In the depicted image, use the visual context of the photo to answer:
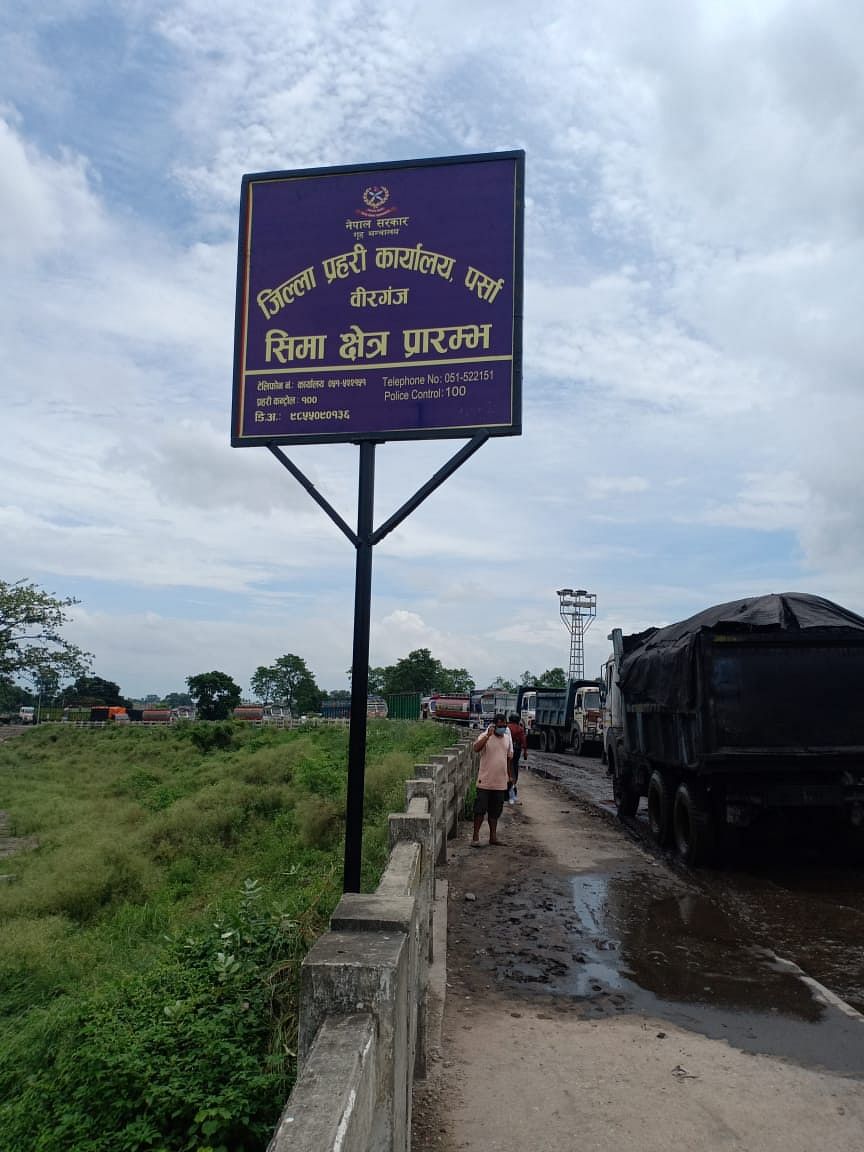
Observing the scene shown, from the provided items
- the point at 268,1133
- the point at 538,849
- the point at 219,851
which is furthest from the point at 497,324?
the point at 219,851

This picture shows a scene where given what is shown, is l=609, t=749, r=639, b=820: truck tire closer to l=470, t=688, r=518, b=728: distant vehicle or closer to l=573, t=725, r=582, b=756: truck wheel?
l=573, t=725, r=582, b=756: truck wheel

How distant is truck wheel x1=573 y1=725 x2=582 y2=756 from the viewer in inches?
1276

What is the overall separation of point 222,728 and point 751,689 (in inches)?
1567

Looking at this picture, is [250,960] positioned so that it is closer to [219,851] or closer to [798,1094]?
[798,1094]

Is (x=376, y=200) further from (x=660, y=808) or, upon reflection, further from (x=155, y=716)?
(x=155, y=716)

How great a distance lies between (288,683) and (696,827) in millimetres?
142796

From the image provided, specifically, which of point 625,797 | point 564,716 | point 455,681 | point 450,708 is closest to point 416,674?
point 455,681

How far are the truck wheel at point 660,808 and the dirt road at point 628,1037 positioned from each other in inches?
102

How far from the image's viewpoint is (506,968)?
262 inches

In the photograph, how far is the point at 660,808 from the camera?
39.2 ft

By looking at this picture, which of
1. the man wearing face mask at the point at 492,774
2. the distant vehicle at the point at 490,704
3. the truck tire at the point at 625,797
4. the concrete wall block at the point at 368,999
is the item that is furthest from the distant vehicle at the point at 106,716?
the concrete wall block at the point at 368,999

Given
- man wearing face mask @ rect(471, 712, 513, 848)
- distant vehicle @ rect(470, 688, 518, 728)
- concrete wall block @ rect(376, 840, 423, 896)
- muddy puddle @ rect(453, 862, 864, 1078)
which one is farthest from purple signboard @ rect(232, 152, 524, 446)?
distant vehicle @ rect(470, 688, 518, 728)

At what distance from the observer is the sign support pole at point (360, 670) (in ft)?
17.6

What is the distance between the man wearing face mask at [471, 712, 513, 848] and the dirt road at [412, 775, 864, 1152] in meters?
2.25
